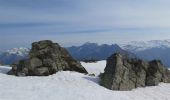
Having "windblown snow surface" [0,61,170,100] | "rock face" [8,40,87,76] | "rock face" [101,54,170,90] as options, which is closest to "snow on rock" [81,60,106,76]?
"rock face" [8,40,87,76]

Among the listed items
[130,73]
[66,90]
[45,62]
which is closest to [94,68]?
[45,62]

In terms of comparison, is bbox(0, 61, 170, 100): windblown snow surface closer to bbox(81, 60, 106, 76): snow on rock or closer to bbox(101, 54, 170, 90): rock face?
bbox(101, 54, 170, 90): rock face

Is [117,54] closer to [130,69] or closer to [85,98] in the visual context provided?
[130,69]

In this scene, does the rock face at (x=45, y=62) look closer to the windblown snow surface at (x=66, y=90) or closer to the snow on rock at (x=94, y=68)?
the windblown snow surface at (x=66, y=90)

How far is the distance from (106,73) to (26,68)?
1070 centimetres

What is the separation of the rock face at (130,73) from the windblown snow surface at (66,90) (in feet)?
3.92

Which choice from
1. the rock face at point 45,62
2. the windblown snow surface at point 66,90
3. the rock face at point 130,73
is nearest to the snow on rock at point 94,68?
the rock face at point 45,62

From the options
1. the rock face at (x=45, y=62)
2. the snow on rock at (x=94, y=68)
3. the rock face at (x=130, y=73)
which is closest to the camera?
the rock face at (x=130, y=73)

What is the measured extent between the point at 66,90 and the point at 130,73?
36.7 ft

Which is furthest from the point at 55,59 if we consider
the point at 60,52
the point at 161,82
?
the point at 161,82

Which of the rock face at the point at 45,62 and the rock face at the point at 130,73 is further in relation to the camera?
the rock face at the point at 45,62

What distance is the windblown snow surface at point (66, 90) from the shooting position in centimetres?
3208

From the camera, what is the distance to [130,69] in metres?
43.2

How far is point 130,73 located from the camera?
140ft
